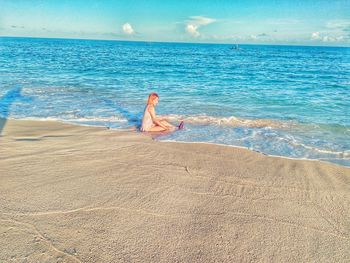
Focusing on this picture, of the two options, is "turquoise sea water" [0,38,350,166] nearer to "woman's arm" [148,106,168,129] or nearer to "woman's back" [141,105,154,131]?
"woman's arm" [148,106,168,129]

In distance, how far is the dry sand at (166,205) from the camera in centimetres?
288

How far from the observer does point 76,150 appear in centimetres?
554

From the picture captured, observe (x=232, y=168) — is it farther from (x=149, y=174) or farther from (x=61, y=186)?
(x=61, y=186)

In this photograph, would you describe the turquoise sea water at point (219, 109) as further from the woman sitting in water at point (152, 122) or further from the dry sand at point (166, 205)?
the dry sand at point (166, 205)

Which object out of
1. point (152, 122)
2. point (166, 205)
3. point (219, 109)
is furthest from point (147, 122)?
point (166, 205)

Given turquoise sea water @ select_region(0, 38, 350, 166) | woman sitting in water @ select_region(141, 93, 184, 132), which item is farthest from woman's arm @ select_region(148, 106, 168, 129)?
turquoise sea water @ select_region(0, 38, 350, 166)

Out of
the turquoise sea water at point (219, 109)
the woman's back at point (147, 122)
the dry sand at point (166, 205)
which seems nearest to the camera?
the dry sand at point (166, 205)

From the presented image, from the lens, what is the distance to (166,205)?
3.68 m

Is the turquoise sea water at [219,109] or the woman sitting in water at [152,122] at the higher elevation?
the woman sitting in water at [152,122]

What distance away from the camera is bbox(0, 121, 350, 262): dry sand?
288 cm

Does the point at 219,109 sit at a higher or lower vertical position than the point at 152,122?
lower

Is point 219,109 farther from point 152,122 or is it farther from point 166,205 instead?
point 166,205

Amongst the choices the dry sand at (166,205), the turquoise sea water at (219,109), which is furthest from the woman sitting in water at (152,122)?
the dry sand at (166,205)

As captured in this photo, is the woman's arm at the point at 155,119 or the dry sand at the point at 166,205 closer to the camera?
the dry sand at the point at 166,205
